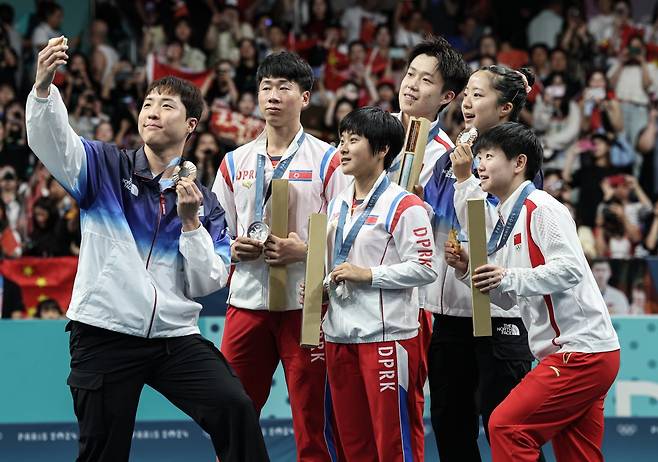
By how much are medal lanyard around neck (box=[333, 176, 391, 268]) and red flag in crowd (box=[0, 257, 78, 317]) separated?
2.96 m

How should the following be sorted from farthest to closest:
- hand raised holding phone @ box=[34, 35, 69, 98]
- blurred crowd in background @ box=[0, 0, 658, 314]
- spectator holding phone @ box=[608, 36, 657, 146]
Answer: spectator holding phone @ box=[608, 36, 657, 146]
blurred crowd in background @ box=[0, 0, 658, 314]
hand raised holding phone @ box=[34, 35, 69, 98]

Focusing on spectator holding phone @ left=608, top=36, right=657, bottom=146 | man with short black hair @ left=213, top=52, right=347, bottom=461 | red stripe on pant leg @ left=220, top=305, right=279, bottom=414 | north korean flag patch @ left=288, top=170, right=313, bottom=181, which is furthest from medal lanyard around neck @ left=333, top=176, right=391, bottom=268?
spectator holding phone @ left=608, top=36, right=657, bottom=146

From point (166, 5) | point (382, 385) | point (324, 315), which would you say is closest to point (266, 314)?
point (324, 315)

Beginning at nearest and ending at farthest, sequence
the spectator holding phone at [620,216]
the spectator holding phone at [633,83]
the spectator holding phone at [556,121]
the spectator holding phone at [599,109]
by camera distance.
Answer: the spectator holding phone at [620,216] → the spectator holding phone at [556,121] → the spectator holding phone at [599,109] → the spectator holding phone at [633,83]

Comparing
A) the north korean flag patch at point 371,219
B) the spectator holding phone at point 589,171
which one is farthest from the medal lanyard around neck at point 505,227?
the spectator holding phone at point 589,171

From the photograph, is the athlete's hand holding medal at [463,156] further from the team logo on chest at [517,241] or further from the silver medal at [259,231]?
the silver medal at [259,231]

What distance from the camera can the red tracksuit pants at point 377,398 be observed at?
5.21 metres

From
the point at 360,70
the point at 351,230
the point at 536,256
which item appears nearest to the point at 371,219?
the point at 351,230

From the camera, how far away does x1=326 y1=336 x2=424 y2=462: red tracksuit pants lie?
5215 millimetres

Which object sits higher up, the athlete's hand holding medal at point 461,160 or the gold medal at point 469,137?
the gold medal at point 469,137

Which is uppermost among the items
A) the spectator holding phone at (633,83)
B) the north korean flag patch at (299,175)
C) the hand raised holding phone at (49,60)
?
the spectator holding phone at (633,83)

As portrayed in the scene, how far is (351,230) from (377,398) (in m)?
0.82

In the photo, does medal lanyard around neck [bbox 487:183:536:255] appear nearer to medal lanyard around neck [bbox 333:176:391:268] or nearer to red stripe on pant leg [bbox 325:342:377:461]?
medal lanyard around neck [bbox 333:176:391:268]

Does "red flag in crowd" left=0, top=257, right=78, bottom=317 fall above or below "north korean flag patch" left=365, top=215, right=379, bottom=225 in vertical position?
below
